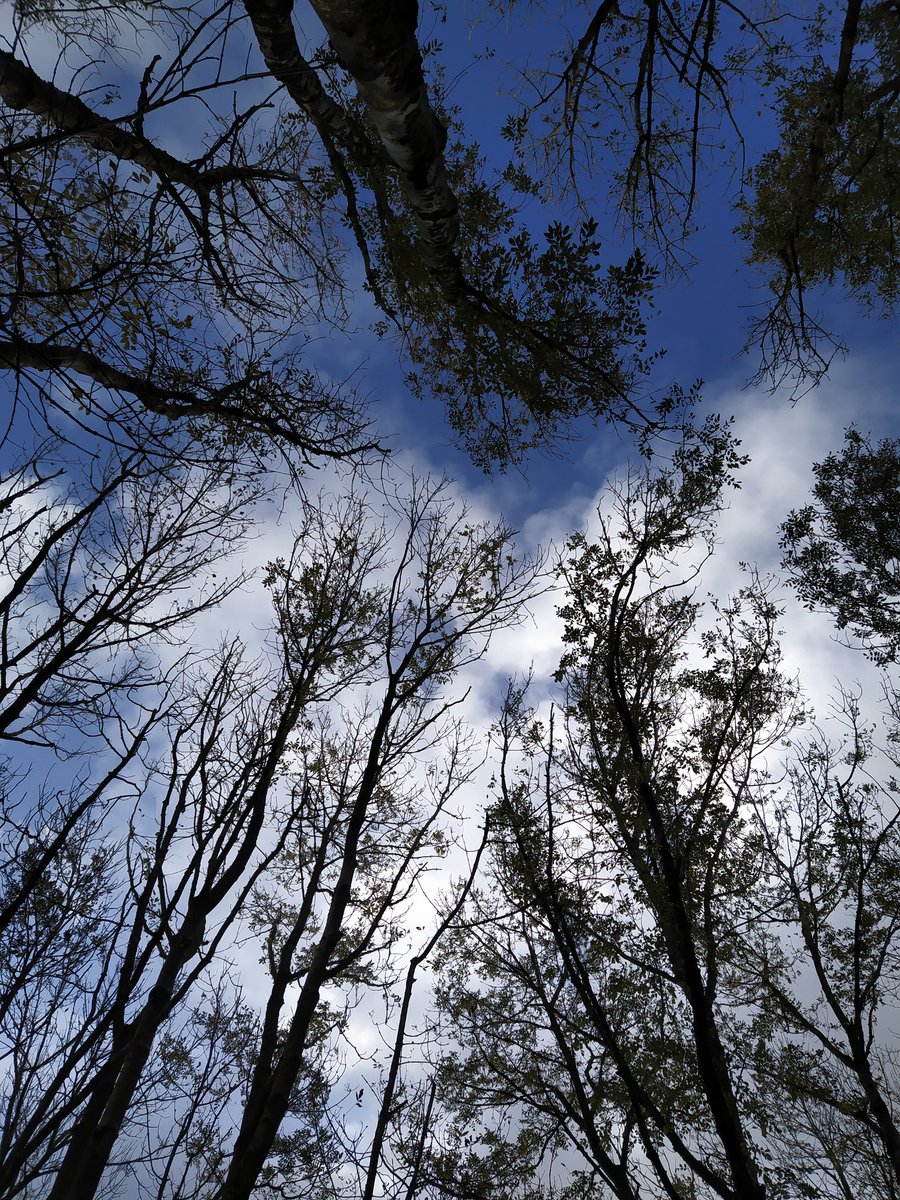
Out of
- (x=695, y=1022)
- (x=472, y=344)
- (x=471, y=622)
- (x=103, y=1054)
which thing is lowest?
(x=103, y=1054)

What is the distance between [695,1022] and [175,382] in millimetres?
6074

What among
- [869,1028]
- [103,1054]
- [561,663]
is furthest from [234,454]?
[869,1028]

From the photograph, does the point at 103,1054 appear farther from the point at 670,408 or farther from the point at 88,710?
the point at 670,408

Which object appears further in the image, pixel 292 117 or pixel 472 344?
pixel 472 344

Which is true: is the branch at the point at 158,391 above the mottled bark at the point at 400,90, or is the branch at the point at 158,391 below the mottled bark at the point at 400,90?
below

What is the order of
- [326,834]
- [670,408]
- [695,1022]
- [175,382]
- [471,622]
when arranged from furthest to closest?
[471,622], [326,834], [670,408], [695,1022], [175,382]

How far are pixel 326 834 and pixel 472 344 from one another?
5337 millimetres

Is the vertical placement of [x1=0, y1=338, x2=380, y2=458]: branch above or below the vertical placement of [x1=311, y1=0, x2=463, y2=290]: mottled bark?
below

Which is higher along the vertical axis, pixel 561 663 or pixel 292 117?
pixel 292 117

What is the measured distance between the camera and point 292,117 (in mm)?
5359

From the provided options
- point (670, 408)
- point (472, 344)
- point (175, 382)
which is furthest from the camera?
point (472, 344)

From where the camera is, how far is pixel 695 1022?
15.6 ft

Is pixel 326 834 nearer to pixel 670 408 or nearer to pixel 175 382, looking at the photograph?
pixel 175 382

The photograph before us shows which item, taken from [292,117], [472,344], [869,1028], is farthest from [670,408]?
[869,1028]
